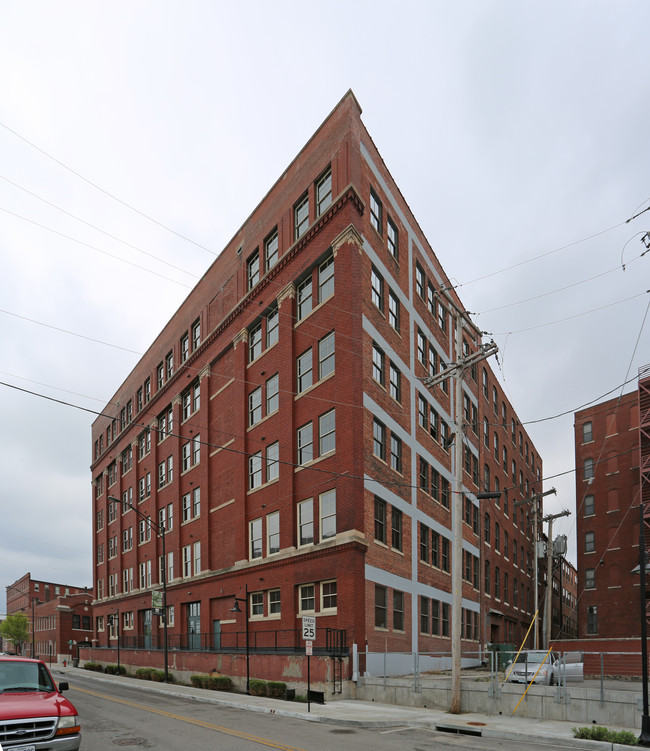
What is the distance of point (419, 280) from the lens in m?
40.3

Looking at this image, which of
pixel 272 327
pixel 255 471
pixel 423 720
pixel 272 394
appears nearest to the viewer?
pixel 423 720

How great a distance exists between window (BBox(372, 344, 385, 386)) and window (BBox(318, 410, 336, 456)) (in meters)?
2.84

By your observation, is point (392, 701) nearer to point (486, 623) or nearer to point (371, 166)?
point (371, 166)

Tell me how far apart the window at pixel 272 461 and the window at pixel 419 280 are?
42.4 feet

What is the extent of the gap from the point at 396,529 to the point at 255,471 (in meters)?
8.00

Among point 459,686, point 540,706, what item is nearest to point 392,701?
point 459,686

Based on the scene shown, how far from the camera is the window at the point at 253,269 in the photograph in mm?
37562

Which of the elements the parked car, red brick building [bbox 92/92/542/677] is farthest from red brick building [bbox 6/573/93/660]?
the parked car

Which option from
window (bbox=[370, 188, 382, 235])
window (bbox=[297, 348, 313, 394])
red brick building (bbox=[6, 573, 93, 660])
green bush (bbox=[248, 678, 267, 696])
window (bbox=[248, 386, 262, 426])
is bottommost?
red brick building (bbox=[6, 573, 93, 660])

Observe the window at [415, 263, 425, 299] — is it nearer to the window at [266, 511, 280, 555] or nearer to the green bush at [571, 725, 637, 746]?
the window at [266, 511, 280, 555]

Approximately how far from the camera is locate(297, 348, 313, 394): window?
102 ft

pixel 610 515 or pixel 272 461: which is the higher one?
pixel 272 461

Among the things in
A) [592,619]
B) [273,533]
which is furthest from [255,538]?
[592,619]

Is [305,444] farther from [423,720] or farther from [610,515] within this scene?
[610,515]
